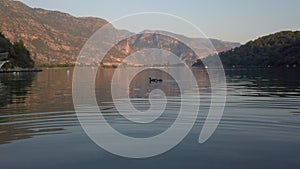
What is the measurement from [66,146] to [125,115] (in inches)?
427

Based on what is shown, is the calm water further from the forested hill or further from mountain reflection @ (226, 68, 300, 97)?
the forested hill

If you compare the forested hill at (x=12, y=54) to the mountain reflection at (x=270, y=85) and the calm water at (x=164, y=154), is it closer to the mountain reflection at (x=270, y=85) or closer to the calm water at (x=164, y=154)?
the mountain reflection at (x=270, y=85)

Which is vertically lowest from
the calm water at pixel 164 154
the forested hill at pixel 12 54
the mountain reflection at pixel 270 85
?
the calm water at pixel 164 154

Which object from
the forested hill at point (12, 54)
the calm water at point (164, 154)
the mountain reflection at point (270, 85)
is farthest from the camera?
the forested hill at point (12, 54)

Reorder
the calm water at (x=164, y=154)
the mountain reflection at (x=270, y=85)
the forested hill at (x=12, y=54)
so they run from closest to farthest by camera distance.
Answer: the calm water at (x=164, y=154) → the mountain reflection at (x=270, y=85) → the forested hill at (x=12, y=54)

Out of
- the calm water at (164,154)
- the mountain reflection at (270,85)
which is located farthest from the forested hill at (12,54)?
the calm water at (164,154)

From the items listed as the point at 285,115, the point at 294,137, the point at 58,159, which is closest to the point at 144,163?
the point at 58,159

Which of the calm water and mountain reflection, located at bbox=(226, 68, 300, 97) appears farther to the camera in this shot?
mountain reflection, located at bbox=(226, 68, 300, 97)

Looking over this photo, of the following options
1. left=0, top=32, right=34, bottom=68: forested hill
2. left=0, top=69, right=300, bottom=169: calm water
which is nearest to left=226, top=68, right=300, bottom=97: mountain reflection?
left=0, top=69, right=300, bottom=169: calm water

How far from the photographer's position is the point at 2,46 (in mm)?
177250

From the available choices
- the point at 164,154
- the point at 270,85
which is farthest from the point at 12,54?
the point at 164,154

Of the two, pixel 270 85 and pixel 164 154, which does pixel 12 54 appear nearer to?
pixel 270 85

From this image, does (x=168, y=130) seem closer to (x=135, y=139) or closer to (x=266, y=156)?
(x=135, y=139)

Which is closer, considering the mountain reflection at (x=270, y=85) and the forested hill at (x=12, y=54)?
the mountain reflection at (x=270, y=85)
